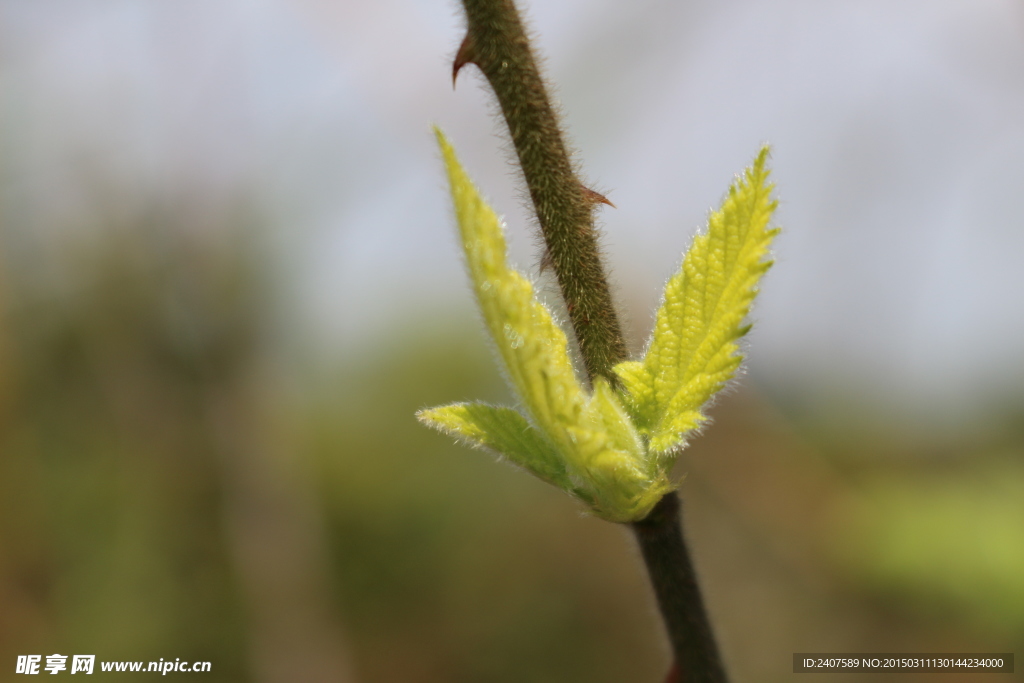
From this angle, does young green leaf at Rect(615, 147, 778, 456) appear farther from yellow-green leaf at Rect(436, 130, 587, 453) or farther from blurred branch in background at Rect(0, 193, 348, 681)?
blurred branch in background at Rect(0, 193, 348, 681)

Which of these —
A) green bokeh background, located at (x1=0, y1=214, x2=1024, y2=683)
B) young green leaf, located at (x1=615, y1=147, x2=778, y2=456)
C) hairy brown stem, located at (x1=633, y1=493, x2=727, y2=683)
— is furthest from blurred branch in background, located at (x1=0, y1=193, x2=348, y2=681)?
young green leaf, located at (x1=615, y1=147, x2=778, y2=456)

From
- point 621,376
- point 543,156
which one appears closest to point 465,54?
point 543,156

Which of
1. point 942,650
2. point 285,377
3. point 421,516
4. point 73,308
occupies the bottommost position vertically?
point 942,650

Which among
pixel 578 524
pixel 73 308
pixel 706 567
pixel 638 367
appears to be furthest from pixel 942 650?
pixel 73 308

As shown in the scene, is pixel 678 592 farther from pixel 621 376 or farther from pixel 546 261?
pixel 546 261

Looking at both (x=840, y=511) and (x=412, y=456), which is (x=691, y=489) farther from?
(x=412, y=456)

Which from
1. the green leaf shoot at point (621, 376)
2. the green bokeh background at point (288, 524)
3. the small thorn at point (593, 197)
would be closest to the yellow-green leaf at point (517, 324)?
the green leaf shoot at point (621, 376)

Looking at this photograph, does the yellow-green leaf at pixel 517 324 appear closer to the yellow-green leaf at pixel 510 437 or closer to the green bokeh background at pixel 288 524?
the yellow-green leaf at pixel 510 437
